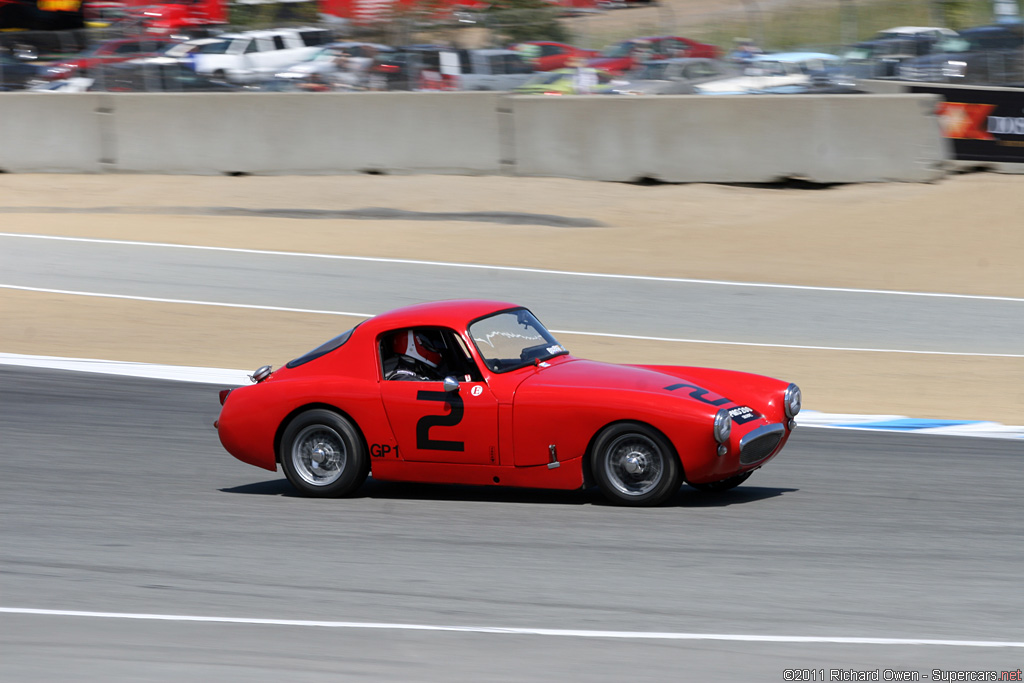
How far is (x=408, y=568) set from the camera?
6.04 meters

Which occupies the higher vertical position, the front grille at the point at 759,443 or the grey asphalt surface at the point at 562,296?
the front grille at the point at 759,443

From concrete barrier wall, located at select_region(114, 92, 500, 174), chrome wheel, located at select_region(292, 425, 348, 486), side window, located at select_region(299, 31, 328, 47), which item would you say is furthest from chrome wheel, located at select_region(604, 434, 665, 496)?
side window, located at select_region(299, 31, 328, 47)

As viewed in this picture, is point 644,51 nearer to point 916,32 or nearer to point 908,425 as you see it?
point 916,32

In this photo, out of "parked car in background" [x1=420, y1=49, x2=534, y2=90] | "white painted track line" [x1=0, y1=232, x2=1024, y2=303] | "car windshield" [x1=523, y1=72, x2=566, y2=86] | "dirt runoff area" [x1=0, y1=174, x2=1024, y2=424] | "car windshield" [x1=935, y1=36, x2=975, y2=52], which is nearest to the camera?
"dirt runoff area" [x1=0, y1=174, x2=1024, y2=424]

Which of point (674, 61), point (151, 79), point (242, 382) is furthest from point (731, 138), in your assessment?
point (242, 382)

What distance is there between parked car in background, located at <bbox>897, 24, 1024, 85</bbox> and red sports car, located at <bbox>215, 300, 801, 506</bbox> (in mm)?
15973

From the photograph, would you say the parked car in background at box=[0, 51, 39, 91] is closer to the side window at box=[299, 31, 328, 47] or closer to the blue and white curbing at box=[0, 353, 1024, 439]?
the side window at box=[299, 31, 328, 47]

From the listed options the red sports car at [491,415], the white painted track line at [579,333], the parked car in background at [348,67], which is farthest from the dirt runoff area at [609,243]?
the red sports car at [491,415]

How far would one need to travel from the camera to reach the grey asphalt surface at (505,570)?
4.77 metres

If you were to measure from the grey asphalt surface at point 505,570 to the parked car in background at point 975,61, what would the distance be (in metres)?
14.2

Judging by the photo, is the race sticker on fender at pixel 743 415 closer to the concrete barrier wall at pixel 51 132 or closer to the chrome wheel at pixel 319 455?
the chrome wheel at pixel 319 455

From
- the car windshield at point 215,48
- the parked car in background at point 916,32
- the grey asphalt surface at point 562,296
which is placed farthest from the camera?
the car windshield at point 215,48

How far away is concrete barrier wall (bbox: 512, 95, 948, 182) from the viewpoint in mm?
20453

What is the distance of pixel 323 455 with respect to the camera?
7.62 meters
